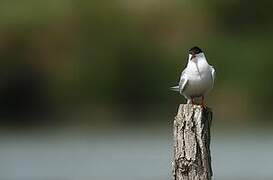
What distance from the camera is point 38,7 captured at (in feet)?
80.1

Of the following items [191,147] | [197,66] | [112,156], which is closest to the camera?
[191,147]

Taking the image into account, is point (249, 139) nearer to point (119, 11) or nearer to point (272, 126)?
point (272, 126)

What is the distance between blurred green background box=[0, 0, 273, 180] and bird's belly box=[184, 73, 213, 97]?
41.6ft

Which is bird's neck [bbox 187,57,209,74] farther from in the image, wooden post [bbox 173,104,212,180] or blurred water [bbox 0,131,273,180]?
blurred water [bbox 0,131,273,180]

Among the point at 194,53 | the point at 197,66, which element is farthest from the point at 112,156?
the point at 197,66

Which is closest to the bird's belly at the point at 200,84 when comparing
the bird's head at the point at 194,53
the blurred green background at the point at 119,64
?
the bird's head at the point at 194,53

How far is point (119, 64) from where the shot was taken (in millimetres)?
24047

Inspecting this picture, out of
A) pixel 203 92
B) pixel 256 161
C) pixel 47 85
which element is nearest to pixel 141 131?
pixel 47 85

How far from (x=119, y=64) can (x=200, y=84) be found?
15260 millimetres

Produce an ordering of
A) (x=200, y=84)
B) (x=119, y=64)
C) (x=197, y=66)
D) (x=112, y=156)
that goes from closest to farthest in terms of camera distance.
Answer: (x=200, y=84) → (x=197, y=66) → (x=112, y=156) → (x=119, y=64)

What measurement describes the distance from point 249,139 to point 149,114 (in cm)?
371

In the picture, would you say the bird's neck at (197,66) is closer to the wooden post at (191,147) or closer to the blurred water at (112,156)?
the wooden post at (191,147)

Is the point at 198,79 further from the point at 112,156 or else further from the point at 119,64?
the point at 119,64

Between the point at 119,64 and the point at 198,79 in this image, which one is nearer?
the point at 198,79
